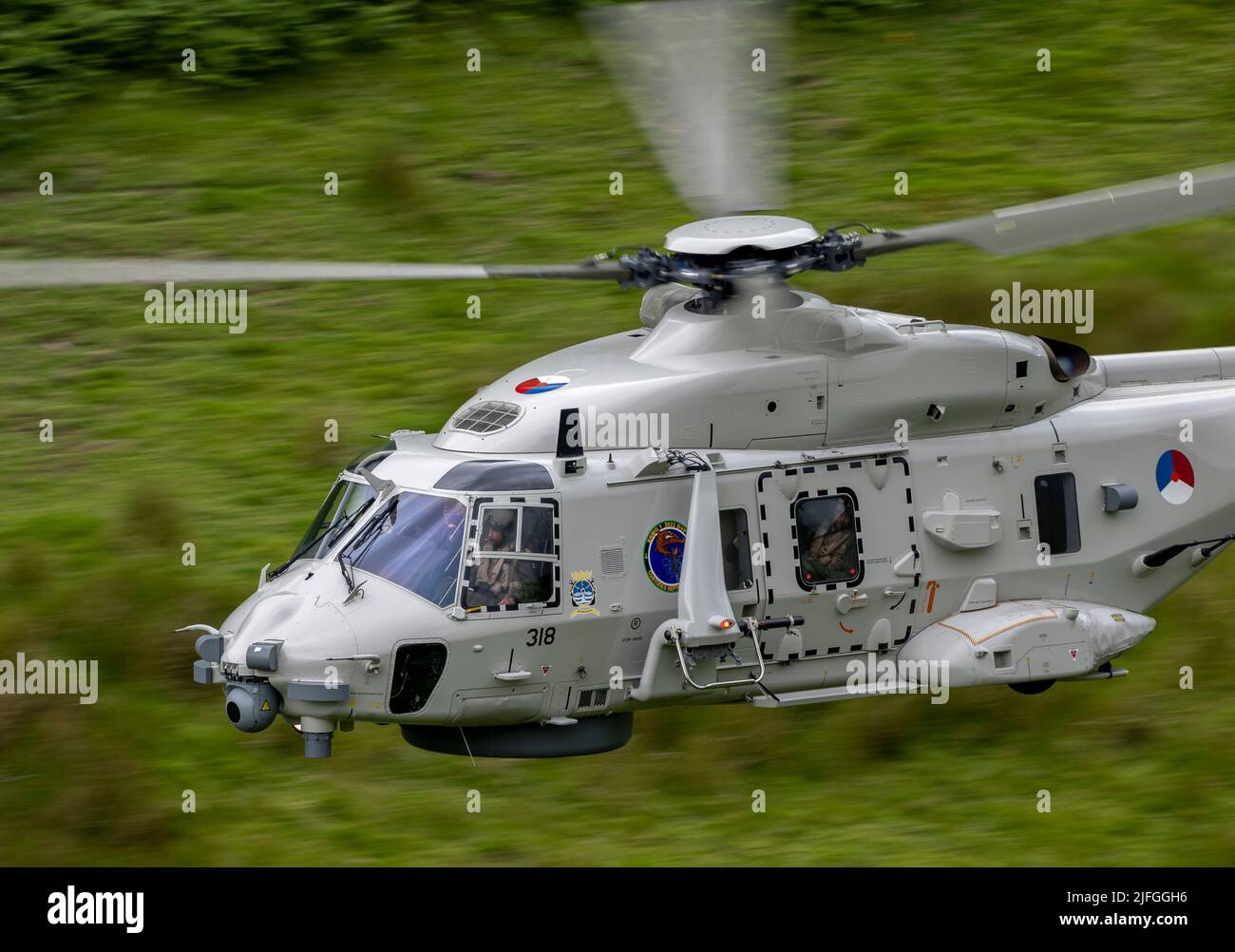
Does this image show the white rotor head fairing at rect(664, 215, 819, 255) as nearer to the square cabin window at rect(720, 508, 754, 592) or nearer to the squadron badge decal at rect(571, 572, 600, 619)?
the square cabin window at rect(720, 508, 754, 592)

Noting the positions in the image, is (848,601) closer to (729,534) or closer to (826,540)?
(826,540)

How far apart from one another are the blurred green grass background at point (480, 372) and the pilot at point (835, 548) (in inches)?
86.5

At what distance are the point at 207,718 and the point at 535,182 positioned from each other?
1040cm

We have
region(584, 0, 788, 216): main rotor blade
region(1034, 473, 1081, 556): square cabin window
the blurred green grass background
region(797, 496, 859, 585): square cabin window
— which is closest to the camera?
region(584, 0, 788, 216): main rotor blade

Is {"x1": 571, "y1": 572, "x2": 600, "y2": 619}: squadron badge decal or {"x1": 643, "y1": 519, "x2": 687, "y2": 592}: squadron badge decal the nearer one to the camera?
{"x1": 571, "y1": 572, "x2": 600, "y2": 619}: squadron badge decal

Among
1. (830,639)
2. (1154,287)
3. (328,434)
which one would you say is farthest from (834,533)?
(1154,287)

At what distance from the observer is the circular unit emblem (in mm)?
15578

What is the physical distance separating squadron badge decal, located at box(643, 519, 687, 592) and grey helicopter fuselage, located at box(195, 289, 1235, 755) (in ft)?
0.08

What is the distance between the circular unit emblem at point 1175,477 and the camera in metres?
15.6

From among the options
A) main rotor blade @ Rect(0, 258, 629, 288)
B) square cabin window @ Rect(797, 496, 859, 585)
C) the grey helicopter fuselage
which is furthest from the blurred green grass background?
main rotor blade @ Rect(0, 258, 629, 288)

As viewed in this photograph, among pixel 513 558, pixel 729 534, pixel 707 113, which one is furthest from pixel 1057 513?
pixel 513 558

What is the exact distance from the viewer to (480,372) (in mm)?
21344

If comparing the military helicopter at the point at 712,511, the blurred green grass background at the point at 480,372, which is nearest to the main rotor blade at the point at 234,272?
the military helicopter at the point at 712,511

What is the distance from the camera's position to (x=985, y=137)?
25.5 m
